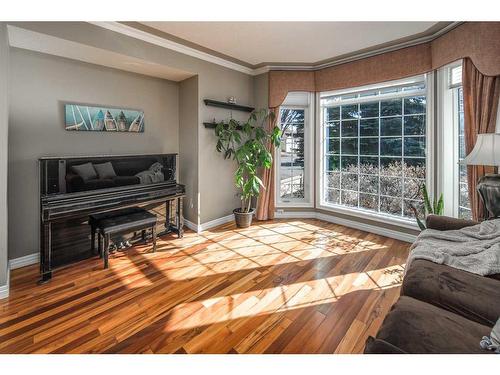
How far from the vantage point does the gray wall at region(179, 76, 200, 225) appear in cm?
361

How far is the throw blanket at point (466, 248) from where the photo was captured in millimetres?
1552

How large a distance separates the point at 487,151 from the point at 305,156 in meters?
2.52

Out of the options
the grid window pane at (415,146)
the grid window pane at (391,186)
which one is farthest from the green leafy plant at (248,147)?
the grid window pane at (415,146)

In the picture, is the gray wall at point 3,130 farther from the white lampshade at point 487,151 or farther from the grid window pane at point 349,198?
the grid window pane at point 349,198

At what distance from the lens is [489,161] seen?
76.7 inches

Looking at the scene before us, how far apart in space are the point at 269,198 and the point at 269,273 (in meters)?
1.94

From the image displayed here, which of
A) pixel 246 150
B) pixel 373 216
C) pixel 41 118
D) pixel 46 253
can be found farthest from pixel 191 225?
pixel 373 216

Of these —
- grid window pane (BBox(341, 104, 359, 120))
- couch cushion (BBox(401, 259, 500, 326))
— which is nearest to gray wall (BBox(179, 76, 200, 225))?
grid window pane (BBox(341, 104, 359, 120))

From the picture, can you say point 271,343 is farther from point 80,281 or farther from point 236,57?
point 236,57

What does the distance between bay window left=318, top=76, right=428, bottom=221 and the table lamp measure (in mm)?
1165

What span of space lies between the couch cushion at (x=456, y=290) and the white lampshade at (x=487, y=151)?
3.28ft

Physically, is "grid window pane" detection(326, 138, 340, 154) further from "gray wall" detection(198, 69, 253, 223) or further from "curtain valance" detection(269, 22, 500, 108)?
"gray wall" detection(198, 69, 253, 223)

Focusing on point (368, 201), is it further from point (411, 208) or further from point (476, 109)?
point (476, 109)
